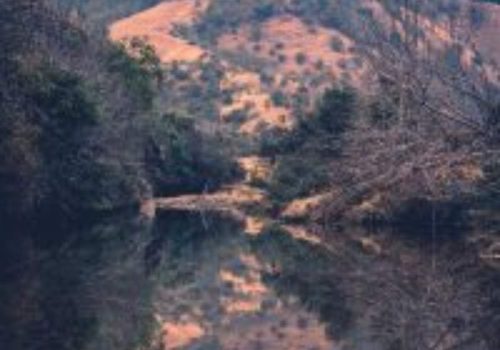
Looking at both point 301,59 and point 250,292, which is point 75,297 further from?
point 301,59

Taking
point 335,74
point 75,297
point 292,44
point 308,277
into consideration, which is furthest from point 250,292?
point 292,44

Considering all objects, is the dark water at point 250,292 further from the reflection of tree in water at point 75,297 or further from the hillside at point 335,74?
the hillside at point 335,74

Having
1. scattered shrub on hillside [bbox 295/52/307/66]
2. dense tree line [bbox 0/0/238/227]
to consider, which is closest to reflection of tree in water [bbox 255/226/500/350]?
dense tree line [bbox 0/0/238/227]

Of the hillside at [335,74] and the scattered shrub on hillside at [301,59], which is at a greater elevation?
the hillside at [335,74]

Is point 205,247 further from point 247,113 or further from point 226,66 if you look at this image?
point 226,66

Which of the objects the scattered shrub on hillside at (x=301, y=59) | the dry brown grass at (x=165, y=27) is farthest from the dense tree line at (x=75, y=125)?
the scattered shrub on hillside at (x=301, y=59)

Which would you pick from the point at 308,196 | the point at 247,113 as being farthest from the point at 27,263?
the point at 247,113
